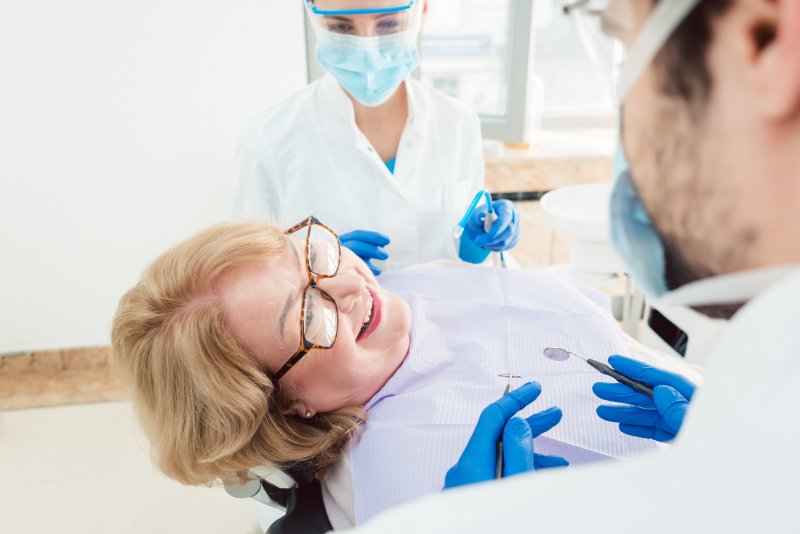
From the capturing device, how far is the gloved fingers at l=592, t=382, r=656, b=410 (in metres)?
1.06

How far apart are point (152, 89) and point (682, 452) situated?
247 centimetres

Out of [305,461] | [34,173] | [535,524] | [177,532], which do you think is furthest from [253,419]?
[34,173]

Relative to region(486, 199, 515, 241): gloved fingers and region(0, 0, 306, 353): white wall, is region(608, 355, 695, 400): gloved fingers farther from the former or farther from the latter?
region(0, 0, 306, 353): white wall

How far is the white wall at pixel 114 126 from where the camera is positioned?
7.50 ft

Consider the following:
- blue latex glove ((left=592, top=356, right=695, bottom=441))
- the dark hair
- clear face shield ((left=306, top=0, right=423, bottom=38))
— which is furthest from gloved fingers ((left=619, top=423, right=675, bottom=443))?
clear face shield ((left=306, top=0, right=423, bottom=38))

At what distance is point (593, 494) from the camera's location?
1.30 feet

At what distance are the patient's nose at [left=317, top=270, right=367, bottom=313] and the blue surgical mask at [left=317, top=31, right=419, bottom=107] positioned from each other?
2.05 ft

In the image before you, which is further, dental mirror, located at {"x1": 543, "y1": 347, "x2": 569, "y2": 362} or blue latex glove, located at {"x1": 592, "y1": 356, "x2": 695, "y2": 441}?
dental mirror, located at {"x1": 543, "y1": 347, "x2": 569, "y2": 362}

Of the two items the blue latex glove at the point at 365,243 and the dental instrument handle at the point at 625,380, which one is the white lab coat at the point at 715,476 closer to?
the dental instrument handle at the point at 625,380

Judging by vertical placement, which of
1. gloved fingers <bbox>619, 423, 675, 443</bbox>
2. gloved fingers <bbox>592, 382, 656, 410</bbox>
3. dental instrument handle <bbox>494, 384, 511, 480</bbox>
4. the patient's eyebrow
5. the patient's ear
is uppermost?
the patient's eyebrow

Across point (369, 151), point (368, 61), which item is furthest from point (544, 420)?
point (368, 61)

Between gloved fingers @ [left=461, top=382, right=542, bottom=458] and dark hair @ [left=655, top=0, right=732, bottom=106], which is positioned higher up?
dark hair @ [left=655, top=0, right=732, bottom=106]

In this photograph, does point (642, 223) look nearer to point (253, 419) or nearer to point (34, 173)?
point (253, 419)

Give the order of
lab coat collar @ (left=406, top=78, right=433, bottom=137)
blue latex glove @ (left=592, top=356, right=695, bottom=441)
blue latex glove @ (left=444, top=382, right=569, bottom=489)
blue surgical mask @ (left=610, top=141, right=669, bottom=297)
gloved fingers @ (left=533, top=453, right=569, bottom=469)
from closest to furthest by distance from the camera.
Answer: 1. blue surgical mask @ (left=610, top=141, right=669, bottom=297)
2. blue latex glove @ (left=444, top=382, right=569, bottom=489)
3. gloved fingers @ (left=533, top=453, right=569, bottom=469)
4. blue latex glove @ (left=592, top=356, right=695, bottom=441)
5. lab coat collar @ (left=406, top=78, right=433, bottom=137)
